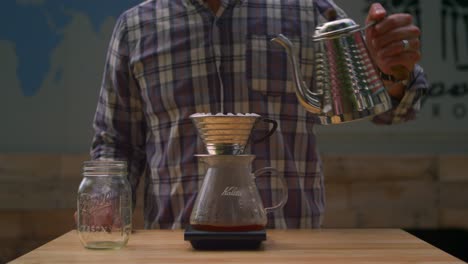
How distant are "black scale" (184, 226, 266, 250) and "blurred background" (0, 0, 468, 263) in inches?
71.9

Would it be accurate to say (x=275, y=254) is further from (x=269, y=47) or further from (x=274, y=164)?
(x=269, y=47)

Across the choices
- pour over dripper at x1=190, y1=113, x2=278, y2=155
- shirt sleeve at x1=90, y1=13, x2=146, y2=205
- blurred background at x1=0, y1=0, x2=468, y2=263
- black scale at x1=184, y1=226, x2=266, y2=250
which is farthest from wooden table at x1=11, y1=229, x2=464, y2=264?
blurred background at x1=0, y1=0, x2=468, y2=263

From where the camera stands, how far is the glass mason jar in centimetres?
116

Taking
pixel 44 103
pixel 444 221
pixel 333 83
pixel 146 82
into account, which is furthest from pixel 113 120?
pixel 444 221

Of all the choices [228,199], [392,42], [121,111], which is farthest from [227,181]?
[121,111]

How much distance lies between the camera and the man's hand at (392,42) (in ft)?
4.27

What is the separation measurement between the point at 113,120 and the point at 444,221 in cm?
165

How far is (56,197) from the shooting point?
2896 mm

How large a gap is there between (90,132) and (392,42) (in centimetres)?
195

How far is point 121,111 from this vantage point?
1968 mm

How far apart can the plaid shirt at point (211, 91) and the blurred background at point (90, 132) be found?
1068 millimetres

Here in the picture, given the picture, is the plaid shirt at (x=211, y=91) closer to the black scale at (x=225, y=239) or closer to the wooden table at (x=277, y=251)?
the wooden table at (x=277, y=251)

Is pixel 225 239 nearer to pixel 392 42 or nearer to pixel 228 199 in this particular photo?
pixel 228 199

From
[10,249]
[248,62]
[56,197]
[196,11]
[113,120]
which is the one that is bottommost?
[10,249]
